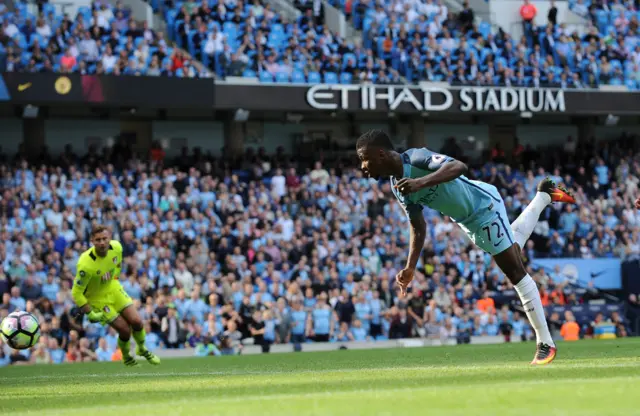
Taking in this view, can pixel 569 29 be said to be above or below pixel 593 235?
above

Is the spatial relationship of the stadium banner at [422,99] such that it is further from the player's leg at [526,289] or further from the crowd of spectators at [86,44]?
the player's leg at [526,289]

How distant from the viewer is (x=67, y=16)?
30641 mm

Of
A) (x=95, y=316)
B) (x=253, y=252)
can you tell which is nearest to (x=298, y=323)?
(x=253, y=252)

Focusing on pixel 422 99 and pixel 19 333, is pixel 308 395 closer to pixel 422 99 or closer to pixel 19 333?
pixel 19 333

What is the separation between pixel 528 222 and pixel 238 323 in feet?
44.4

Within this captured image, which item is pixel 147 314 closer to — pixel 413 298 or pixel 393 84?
→ pixel 413 298

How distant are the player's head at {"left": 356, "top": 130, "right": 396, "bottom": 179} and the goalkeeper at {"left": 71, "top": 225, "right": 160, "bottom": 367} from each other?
6833mm

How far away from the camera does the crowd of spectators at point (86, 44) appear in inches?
1161

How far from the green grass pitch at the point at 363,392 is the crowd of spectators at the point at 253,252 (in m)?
11.2

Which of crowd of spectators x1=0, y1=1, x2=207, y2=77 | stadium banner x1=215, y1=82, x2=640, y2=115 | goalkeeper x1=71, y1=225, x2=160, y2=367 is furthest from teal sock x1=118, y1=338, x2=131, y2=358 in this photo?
stadium banner x1=215, y1=82, x2=640, y2=115

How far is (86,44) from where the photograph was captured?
98.1ft

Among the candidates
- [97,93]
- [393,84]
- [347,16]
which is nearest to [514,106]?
[393,84]

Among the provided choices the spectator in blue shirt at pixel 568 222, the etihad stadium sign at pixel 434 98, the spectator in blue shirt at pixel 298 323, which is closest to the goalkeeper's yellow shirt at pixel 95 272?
the spectator in blue shirt at pixel 298 323

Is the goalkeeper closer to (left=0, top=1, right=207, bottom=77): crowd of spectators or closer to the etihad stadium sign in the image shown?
(left=0, top=1, right=207, bottom=77): crowd of spectators
